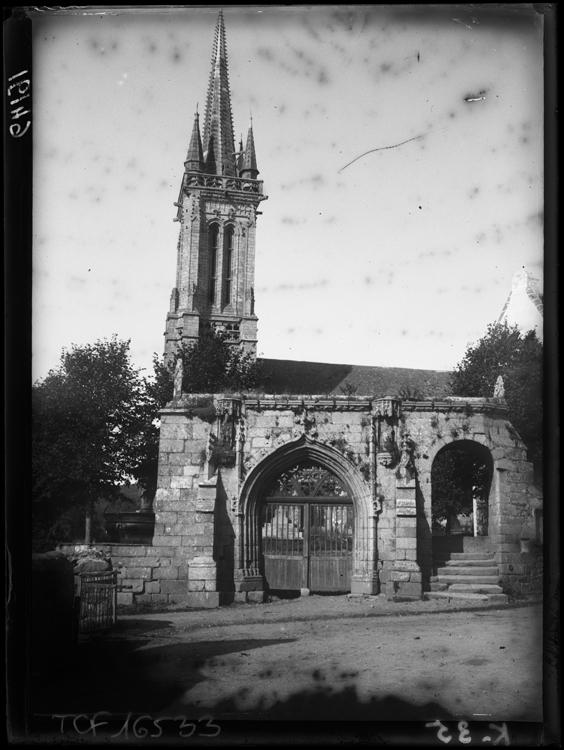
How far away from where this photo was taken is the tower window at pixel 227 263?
4950 centimetres

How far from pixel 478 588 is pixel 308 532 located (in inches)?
145

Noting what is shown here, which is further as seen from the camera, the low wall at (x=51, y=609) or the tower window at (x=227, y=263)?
the tower window at (x=227, y=263)

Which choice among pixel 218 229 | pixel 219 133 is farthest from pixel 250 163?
pixel 218 229

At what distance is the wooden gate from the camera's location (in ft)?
54.3

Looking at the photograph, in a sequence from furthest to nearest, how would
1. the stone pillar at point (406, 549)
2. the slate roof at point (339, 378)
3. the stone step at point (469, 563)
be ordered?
the slate roof at point (339, 378) → the stone step at point (469, 563) → the stone pillar at point (406, 549)

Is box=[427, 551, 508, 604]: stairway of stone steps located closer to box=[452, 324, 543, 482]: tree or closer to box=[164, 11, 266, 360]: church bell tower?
box=[452, 324, 543, 482]: tree

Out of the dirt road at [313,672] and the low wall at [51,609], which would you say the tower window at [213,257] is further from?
the low wall at [51,609]

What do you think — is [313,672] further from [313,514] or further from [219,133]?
[219,133]

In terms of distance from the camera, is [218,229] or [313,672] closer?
[313,672]

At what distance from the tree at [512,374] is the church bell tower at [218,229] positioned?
69.6ft

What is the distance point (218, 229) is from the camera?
4997 cm

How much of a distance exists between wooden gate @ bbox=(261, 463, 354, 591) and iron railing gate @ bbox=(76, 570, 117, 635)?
16.7 feet

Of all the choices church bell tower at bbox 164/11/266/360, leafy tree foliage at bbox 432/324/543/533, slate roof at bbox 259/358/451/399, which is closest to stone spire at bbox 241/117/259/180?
church bell tower at bbox 164/11/266/360

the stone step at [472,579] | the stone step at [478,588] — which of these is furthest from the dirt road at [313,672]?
the stone step at [472,579]
